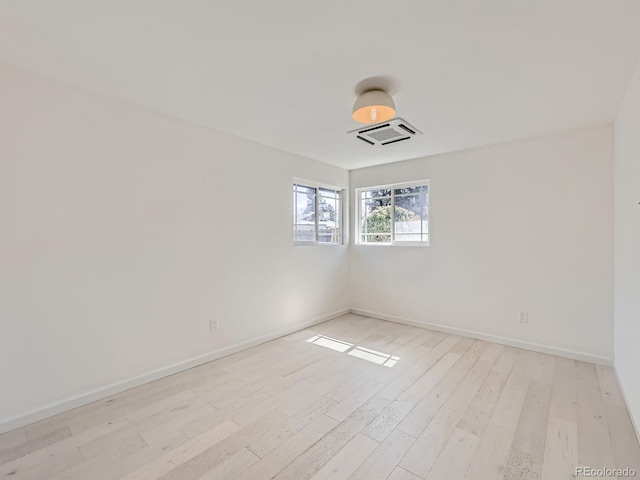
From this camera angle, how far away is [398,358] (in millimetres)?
3088

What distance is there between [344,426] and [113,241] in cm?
225

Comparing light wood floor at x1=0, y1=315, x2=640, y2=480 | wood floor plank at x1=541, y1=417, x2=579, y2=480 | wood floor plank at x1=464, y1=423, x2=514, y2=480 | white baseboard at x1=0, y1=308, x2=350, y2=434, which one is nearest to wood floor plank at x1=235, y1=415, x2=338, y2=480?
light wood floor at x1=0, y1=315, x2=640, y2=480

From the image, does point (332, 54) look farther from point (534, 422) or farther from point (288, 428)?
point (534, 422)

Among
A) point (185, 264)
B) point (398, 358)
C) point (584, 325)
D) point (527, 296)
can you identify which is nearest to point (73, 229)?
point (185, 264)

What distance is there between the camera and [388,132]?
3.05 meters

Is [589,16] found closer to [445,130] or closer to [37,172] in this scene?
[445,130]

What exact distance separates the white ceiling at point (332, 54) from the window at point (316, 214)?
1.54 m

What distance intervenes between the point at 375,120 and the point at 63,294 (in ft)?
8.76

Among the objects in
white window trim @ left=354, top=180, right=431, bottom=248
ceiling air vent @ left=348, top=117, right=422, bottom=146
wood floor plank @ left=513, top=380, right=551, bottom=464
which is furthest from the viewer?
white window trim @ left=354, top=180, right=431, bottom=248

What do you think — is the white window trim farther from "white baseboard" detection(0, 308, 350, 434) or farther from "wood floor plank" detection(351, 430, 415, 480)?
"wood floor plank" detection(351, 430, 415, 480)

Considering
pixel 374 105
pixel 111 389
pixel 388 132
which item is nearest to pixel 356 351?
pixel 111 389

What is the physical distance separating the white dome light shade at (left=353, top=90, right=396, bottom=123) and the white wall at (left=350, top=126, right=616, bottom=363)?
1991 mm

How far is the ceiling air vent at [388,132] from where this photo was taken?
2.87m

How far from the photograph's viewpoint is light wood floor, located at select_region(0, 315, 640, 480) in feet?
5.35
